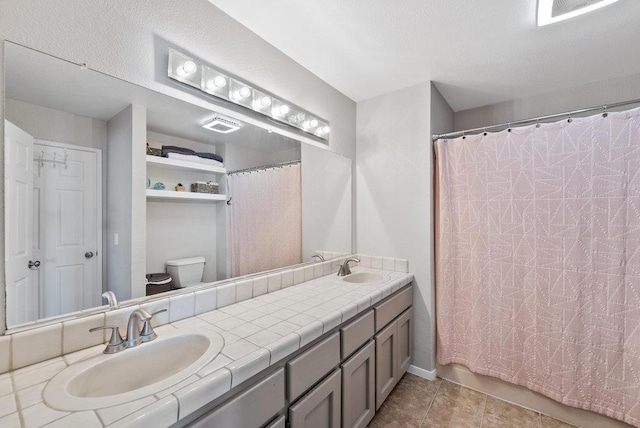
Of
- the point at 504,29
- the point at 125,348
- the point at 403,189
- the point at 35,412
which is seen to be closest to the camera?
the point at 35,412

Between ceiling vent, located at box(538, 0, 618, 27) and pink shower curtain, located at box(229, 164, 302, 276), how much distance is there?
1.59 m

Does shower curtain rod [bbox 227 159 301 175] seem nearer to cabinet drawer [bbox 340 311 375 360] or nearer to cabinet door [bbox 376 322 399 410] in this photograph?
cabinet drawer [bbox 340 311 375 360]

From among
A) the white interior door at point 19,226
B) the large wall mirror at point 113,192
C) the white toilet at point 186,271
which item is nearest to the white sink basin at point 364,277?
the large wall mirror at point 113,192

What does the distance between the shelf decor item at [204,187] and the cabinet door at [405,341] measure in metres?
1.54

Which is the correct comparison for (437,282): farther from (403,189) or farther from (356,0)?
(356,0)

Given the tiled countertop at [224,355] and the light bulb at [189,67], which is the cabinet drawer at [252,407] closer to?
the tiled countertop at [224,355]

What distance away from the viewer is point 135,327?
3.28 feet

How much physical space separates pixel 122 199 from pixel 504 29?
2.15m

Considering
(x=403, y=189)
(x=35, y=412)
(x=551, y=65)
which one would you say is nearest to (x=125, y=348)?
(x=35, y=412)

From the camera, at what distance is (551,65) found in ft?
6.17

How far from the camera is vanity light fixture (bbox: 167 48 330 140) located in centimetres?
124

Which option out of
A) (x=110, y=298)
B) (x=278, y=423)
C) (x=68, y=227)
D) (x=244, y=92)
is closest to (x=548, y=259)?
(x=278, y=423)

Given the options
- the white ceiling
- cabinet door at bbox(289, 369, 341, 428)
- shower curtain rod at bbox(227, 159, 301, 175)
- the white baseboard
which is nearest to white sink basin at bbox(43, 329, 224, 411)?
cabinet door at bbox(289, 369, 341, 428)

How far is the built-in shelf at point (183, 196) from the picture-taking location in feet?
3.99
